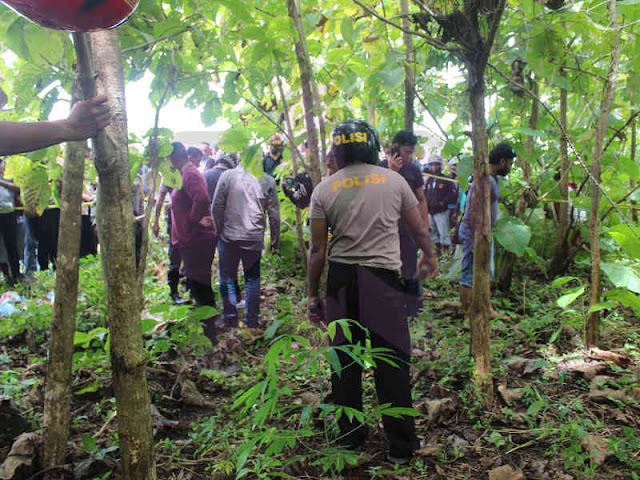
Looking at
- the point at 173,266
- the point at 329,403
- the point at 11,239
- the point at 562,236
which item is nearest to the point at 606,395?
the point at 329,403

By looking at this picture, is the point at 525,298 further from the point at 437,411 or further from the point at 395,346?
the point at 395,346

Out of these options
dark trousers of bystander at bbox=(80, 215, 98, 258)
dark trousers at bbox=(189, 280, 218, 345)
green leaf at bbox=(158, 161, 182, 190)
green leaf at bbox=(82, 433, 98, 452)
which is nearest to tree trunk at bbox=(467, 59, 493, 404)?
green leaf at bbox=(158, 161, 182, 190)

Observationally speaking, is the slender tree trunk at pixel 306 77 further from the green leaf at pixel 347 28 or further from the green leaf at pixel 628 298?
the green leaf at pixel 628 298

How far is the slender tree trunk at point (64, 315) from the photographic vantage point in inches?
77.9

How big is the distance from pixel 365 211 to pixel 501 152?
2216 mm

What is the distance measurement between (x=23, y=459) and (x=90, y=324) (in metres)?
2.49

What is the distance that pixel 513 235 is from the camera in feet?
12.6

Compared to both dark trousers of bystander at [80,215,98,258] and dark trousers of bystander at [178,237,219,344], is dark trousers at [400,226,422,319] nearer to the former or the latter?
dark trousers of bystander at [178,237,219,344]

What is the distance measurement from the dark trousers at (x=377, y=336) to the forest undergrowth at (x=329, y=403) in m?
0.12

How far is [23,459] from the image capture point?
77.9 inches

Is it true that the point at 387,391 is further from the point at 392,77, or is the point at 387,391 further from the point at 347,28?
the point at 347,28

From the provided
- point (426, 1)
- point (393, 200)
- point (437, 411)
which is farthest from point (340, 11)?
point (437, 411)

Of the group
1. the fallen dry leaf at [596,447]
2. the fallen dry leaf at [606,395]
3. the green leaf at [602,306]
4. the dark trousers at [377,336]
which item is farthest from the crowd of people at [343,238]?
the fallen dry leaf at [606,395]

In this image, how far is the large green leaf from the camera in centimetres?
381
